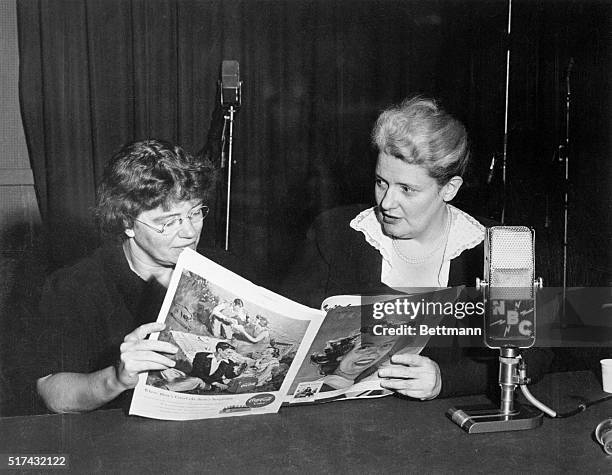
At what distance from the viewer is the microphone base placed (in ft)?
3.27

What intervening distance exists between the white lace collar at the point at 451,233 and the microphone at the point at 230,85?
417 millimetres

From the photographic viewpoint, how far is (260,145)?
157cm

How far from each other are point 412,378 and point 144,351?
1.56 feet

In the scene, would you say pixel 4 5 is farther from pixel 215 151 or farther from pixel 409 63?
pixel 409 63

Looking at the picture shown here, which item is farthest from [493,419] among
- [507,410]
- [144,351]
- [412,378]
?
[144,351]

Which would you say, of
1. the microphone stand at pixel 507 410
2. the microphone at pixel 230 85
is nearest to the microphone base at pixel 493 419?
the microphone stand at pixel 507 410

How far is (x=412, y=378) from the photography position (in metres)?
1.14

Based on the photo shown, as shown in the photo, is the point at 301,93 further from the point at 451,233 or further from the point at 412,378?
the point at 412,378

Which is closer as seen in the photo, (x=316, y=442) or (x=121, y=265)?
(x=316, y=442)

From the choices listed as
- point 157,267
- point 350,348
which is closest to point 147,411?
point 350,348

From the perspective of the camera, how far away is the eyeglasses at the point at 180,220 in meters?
1.42

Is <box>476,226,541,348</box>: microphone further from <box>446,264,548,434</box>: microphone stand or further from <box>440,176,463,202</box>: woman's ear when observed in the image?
<box>440,176,463,202</box>: woman's ear

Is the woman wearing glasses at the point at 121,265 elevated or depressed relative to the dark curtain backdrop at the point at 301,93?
depressed

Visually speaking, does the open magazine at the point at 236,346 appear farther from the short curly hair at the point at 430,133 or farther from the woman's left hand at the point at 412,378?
the short curly hair at the point at 430,133
